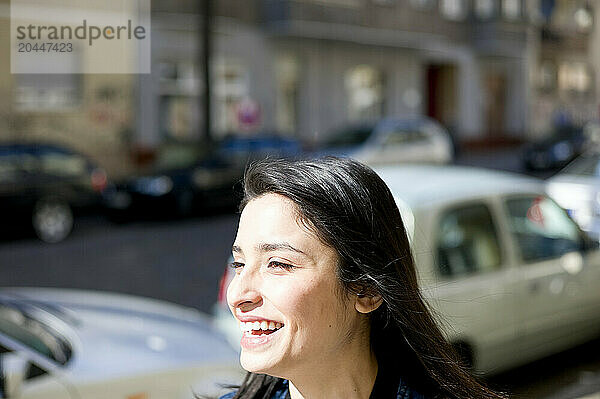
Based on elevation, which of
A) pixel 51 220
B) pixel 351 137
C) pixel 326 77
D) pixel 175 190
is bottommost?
pixel 51 220

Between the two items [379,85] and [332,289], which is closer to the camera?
[332,289]

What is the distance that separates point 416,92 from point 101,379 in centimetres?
2564

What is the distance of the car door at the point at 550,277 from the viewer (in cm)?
537

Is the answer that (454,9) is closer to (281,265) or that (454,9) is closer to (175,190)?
(175,190)

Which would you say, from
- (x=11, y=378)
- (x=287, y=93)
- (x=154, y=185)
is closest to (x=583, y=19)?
(x=287, y=93)

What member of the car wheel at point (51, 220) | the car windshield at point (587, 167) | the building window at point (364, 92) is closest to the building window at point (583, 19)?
the building window at point (364, 92)

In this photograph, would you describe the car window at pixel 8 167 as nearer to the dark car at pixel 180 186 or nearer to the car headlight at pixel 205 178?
the dark car at pixel 180 186

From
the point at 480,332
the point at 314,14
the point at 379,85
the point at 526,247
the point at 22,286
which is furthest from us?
the point at 379,85

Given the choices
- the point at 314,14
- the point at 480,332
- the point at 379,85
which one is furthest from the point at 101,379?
the point at 379,85

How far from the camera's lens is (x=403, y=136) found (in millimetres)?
17516

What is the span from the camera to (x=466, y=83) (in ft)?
98.5

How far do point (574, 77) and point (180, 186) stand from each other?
1024 inches

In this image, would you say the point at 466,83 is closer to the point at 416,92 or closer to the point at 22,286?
the point at 416,92

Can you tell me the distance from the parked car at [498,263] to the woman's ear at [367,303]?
2.70m
